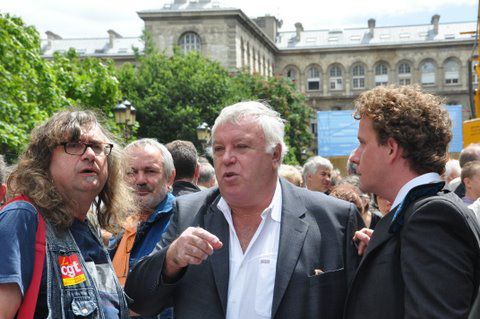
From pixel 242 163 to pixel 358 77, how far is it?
7372 cm

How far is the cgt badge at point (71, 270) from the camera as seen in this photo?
2.83 metres

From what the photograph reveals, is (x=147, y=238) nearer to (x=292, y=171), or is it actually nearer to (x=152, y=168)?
(x=152, y=168)

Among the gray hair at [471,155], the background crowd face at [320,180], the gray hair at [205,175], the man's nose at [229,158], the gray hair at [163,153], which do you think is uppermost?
the man's nose at [229,158]

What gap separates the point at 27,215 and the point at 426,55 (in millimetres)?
76080

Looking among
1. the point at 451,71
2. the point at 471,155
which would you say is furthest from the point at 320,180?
the point at 451,71

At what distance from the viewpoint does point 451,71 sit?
242ft

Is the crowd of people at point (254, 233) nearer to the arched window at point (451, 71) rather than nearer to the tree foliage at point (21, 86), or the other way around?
the tree foliage at point (21, 86)

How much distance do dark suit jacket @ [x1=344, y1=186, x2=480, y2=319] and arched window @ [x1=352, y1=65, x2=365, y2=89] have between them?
7348 cm

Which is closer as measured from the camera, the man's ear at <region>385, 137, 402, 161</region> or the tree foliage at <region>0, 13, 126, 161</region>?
the man's ear at <region>385, 137, 402, 161</region>

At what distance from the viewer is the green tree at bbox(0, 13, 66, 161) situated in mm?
18516

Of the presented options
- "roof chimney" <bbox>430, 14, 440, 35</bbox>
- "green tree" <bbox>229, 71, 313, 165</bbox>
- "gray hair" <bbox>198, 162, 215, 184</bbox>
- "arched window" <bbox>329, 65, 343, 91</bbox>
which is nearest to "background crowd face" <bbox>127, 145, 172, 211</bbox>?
"gray hair" <bbox>198, 162, 215, 184</bbox>

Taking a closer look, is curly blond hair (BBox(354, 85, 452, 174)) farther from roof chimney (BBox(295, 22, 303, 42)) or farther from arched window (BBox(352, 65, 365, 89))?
roof chimney (BBox(295, 22, 303, 42))

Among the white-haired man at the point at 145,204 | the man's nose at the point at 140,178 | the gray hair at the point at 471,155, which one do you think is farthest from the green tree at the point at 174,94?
the man's nose at the point at 140,178

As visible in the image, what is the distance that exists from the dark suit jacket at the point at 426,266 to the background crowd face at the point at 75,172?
4.27ft
